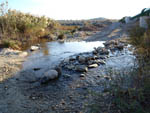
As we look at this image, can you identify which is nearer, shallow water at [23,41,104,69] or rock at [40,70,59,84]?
rock at [40,70,59,84]

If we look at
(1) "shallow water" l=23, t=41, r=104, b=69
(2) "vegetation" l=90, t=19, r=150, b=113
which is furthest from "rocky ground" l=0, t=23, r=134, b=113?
(1) "shallow water" l=23, t=41, r=104, b=69

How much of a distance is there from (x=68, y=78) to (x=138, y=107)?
12.1 feet

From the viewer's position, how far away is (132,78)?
2.75 m

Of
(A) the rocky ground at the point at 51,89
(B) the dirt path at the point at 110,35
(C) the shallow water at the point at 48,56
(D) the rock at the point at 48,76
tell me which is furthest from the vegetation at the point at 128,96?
(B) the dirt path at the point at 110,35

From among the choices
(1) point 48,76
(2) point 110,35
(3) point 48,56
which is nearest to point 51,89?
(1) point 48,76

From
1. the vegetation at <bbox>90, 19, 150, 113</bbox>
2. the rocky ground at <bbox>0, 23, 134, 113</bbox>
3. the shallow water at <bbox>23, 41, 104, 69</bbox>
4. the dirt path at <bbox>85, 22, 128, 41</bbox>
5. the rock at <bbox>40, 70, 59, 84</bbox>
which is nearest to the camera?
the vegetation at <bbox>90, 19, 150, 113</bbox>

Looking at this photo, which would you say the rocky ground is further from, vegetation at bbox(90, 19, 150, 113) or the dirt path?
the dirt path

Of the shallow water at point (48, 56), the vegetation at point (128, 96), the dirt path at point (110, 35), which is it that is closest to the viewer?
the vegetation at point (128, 96)

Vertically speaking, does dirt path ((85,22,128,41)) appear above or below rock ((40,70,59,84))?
above

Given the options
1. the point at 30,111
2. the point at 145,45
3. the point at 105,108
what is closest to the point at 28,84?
the point at 30,111

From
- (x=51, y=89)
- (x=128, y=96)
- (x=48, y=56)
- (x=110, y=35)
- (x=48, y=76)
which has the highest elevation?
(x=110, y=35)

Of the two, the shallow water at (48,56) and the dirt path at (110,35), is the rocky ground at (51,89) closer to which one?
the shallow water at (48,56)

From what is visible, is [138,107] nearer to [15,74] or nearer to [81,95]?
[81,95]

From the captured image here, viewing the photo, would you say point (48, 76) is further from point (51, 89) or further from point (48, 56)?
point (48, 56)
